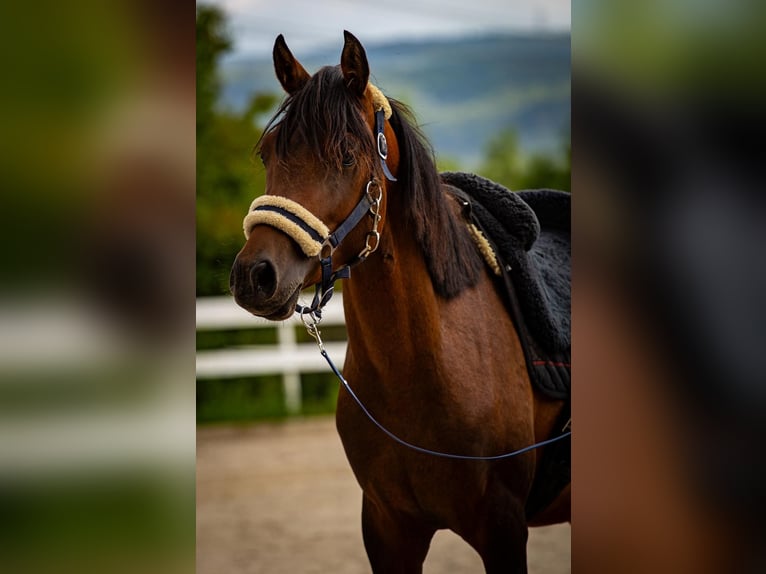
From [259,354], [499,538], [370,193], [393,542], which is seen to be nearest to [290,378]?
[259,354]

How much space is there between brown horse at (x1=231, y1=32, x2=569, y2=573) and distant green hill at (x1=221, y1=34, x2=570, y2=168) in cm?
437

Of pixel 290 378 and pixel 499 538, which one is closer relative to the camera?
pixel 499 538

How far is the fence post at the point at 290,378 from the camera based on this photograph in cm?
557

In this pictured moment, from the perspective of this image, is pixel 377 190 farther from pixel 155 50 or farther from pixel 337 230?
pixel 155 50

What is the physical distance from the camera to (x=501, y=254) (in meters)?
1.81

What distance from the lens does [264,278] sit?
49.7 inches

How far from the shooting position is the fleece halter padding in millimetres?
1265

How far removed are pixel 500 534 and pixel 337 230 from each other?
2.46 feet

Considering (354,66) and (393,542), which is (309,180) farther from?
(393,542)

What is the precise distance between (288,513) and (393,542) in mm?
2236

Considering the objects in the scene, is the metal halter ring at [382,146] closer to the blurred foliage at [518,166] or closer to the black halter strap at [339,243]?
the black halter strap at [339,243]

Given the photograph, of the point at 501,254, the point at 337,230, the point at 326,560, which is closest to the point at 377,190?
the point at 337,230

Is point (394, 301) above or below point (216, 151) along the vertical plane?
below

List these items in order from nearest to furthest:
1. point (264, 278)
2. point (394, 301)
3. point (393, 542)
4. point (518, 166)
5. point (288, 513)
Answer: point (264, 278)
point (394, 301)
point (393, 542)
point (288, 513)
point (518, 166)
